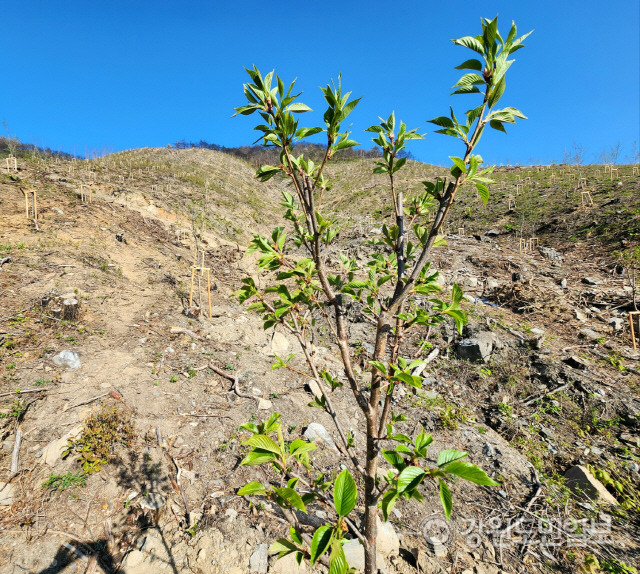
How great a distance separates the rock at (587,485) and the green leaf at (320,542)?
448 centimetres

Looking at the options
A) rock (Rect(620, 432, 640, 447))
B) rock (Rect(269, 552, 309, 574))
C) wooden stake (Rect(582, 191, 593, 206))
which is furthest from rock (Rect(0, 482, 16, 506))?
wooden stake (Rect(582, 191, 593, 206))

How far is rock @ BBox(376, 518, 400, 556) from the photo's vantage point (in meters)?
2.95

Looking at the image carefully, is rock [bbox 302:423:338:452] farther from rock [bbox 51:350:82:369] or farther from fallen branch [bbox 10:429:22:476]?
rock [bbox 51:350:82:369]

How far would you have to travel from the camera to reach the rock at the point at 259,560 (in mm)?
2705

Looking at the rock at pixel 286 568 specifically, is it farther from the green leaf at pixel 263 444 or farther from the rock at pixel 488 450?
the rock at pixel 488 450

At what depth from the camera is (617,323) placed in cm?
692

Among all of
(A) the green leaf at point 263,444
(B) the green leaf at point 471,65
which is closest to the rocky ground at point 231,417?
(A) the green leaf at point 263,444

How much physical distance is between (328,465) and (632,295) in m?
8.97

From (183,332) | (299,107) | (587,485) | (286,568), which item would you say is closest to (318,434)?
(286,568)

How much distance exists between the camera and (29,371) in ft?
14.7

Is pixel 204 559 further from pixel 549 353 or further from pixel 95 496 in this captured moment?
pixel 549 353

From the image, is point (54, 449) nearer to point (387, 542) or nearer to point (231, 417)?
point (231, 417)

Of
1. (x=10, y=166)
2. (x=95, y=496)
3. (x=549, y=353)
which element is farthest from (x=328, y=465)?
(x=10, y=166)

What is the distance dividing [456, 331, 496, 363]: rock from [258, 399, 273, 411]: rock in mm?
4051
